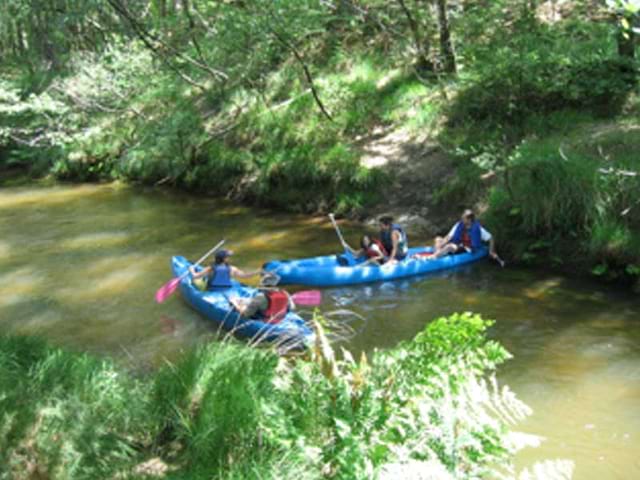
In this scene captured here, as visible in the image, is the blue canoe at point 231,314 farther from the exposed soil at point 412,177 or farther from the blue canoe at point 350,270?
the exposed soil at point 412,177

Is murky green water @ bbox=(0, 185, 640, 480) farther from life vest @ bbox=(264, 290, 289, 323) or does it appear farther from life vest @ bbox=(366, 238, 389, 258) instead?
life vest @ bbox=(264, 290, 289, 323)

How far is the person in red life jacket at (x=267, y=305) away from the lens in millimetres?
6738

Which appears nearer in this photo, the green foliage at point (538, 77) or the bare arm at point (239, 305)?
the bare arm at point (239, 305)

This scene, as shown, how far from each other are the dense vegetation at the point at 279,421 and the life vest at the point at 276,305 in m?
2.84

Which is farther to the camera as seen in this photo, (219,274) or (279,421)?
(219,274)

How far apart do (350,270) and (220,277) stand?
5.75 ft

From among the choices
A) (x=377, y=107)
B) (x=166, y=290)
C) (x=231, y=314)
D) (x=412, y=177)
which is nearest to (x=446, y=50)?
(x=377, y=107)

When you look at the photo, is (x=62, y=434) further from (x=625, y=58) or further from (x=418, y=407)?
(x=625, y=58)

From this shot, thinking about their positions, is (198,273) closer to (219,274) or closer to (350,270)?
(219,274)

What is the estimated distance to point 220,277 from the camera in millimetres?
7730

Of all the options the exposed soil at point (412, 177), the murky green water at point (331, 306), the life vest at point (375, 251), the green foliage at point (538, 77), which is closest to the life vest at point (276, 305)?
the murky green water at point (331, 306)

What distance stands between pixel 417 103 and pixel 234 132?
12.6ft

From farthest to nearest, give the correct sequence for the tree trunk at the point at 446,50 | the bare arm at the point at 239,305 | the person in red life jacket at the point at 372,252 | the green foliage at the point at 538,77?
the tree trunk at the point at 446,50
the green foliage at the point at 538,77
the person in red life jacket at the point at 372,252
the bare arm at the point at 239,305

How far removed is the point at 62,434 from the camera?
10.9 ft
